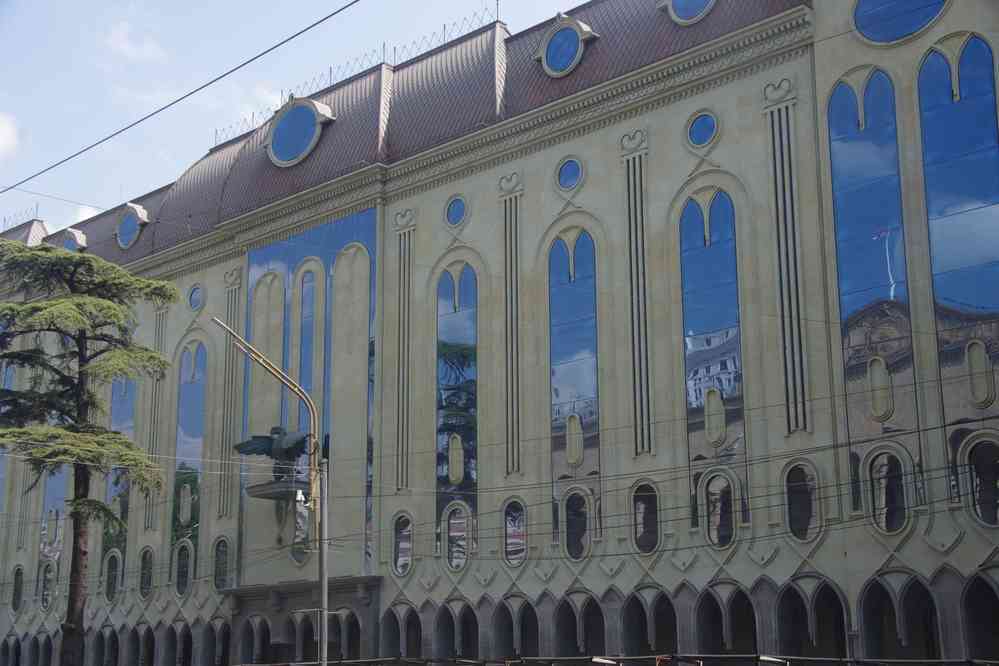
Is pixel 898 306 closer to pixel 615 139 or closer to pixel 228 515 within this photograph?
pixel 615 139

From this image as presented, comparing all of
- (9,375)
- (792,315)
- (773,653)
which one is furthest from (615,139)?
(9,375)

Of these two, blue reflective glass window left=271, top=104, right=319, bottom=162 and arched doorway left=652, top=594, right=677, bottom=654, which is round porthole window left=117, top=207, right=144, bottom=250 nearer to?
blue reflective glass window left=271, top=104, right=319, bottom=162

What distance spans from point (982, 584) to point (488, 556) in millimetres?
13755

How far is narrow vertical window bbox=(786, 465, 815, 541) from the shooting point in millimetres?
30516

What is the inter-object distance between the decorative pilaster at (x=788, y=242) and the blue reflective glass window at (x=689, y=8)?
3288 millimetres

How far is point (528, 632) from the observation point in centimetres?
3603

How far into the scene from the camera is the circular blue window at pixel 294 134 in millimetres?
45188

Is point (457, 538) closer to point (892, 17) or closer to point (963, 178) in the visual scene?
point (963, 178)

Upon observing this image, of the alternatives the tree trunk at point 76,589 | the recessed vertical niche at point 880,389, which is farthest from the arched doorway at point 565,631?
the tree trunk at point 76,589

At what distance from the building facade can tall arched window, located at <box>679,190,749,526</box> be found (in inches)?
3.1

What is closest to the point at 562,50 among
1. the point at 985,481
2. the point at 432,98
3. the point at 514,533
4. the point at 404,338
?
the point at 432,98

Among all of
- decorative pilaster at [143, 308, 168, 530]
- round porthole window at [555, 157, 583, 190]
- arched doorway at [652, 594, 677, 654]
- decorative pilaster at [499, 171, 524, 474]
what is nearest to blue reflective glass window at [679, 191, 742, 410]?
round porthole window at [555, 157, 583, 190]

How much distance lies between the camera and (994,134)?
29.0 m

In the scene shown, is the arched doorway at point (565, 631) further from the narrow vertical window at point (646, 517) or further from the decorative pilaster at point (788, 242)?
the decorative pilaster at point (788, 242)
